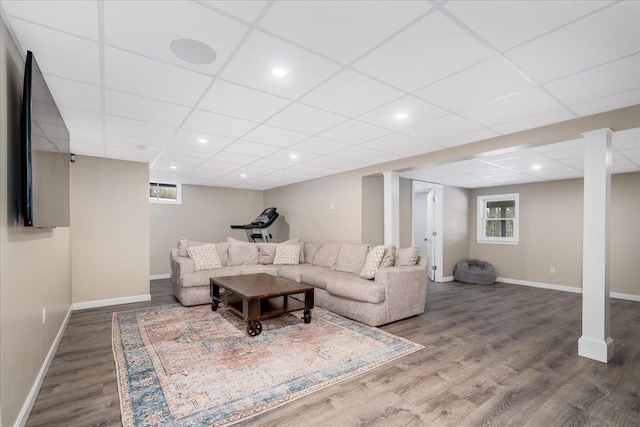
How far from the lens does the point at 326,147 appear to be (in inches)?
158

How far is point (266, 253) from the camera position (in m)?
5.94

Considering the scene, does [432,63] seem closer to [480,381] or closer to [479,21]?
[479,21]

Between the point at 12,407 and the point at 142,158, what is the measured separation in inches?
148

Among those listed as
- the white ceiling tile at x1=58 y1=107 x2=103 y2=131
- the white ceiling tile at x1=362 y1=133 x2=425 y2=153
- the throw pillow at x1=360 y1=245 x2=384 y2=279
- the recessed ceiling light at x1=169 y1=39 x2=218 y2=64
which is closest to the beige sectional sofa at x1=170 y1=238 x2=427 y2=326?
the throw pillow at x1=360 y1=245 x2=384 y2=279

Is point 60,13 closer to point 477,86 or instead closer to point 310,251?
point 477,86

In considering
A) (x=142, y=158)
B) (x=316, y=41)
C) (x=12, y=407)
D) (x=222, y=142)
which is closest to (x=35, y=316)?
(x=12, y=407)

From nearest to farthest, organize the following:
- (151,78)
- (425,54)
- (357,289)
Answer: (425,54), (151,78), (357,289)

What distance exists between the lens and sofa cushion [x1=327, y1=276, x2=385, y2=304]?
3.67m

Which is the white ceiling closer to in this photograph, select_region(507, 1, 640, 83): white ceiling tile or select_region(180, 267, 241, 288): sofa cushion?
select_region(507, 1, 640, 83): white ceiling tile

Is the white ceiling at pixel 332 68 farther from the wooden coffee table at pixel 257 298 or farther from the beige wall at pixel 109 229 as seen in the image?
the wooden coffee table at pixel 257 298

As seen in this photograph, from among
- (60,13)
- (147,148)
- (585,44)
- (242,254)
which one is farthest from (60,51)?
(242,254)

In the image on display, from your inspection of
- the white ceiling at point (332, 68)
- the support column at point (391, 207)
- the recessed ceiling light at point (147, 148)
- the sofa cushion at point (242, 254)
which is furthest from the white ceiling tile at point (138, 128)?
the support column at point (391, 207)

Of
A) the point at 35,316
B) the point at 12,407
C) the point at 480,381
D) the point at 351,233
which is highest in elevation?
the point at 351,233

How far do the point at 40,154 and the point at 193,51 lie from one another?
47.3 inches
